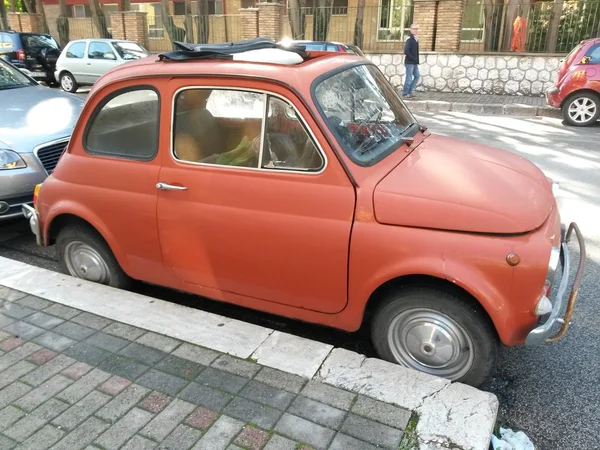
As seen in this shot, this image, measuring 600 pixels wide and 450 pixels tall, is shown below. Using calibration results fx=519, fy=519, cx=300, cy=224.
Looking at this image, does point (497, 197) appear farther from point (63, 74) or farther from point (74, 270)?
point (63, 74)

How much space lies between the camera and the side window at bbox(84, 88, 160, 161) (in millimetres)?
3494

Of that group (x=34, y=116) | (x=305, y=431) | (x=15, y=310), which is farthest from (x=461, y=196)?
(x=34, y=116)

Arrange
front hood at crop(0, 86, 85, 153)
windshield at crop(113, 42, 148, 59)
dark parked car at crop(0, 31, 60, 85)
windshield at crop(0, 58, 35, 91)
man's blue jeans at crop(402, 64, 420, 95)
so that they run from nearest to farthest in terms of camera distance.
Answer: front hood at crop(0, 86, 85, 153), windshield at crop(0, 58, 35, 91), man's blue jeans at crop(402, 64, 420, 95), windshield at crop(113, 42, 148, 59), dark parked car at crop(0, 31, 60, 85)

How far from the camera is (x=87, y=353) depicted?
315 centimetres

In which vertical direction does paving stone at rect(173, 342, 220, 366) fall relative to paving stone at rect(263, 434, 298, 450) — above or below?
above

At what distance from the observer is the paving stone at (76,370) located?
2956 millimetres

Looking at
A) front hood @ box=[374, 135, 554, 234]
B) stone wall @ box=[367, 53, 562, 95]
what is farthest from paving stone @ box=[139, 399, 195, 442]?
stone wall @ box=[367, 53, 562, 95]

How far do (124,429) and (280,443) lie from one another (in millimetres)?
783

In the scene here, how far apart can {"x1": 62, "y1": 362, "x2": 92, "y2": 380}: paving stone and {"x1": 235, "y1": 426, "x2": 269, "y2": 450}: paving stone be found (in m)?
1.08

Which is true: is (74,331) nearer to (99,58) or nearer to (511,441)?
(511,441)

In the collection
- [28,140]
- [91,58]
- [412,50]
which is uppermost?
[412,50]

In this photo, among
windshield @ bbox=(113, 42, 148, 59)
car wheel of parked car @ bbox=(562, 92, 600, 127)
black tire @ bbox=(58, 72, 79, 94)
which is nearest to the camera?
car wheel of parked car @ bbox=(562, 92, 600, 127)

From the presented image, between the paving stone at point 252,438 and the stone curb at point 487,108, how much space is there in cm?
1206

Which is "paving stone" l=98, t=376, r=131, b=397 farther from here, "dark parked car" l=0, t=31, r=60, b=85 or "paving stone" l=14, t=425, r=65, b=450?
"dark parked car" l=0, t=31, r=60, b=85
